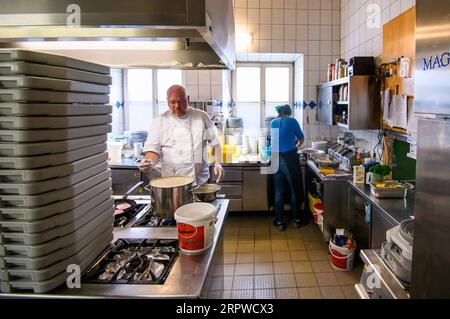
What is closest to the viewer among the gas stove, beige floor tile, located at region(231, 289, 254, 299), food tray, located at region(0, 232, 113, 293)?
food tray, located at region(0, 232, 113, 293)

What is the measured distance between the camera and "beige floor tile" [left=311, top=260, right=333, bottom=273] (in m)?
2.82

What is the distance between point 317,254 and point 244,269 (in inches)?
29.1

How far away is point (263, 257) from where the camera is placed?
3.10 m

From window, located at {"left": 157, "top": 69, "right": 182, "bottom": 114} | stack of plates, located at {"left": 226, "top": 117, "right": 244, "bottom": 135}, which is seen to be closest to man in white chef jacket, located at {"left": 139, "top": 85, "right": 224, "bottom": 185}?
stack of plates, located at {"left": 226, "top": 117, "right": 244, "bottom": 135}

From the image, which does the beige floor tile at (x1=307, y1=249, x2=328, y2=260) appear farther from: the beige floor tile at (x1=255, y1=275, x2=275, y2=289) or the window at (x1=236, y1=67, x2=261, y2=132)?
the window at (x1=236, y1=67, x2=261, y2=132)

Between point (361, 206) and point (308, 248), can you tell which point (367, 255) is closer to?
point (361, 206)

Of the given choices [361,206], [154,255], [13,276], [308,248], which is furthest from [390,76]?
[13,276]

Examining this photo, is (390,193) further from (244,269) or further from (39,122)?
(39,122)

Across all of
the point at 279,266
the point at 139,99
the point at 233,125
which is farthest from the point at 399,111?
the point at 139,99

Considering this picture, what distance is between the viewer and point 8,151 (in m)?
0.92

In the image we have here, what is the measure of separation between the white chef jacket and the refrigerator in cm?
175

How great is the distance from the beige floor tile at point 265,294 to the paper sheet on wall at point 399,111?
1.52 m

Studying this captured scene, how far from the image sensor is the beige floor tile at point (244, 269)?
280cm
